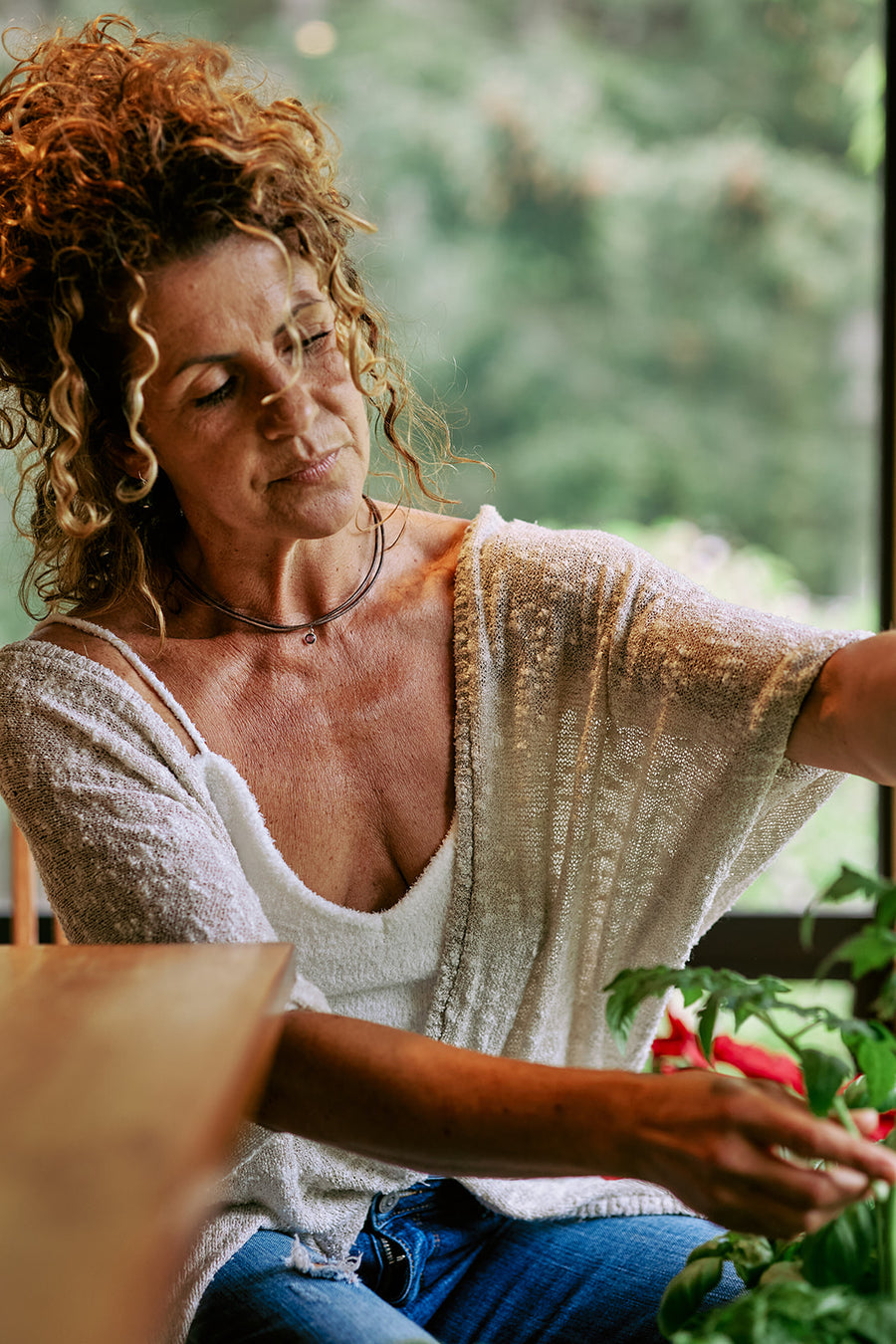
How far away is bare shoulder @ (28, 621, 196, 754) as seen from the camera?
44.4 inches

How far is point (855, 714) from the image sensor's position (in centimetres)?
91

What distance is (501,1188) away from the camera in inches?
44.4

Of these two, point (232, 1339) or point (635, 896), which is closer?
point (232, 1339)

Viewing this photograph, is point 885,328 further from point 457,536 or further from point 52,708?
point 52,708

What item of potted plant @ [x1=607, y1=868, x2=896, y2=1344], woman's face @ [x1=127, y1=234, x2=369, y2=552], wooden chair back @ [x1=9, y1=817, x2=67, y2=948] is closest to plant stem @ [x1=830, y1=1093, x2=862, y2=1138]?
potted plant @ [x1=607, y1=868, x2=896, y2=1344]

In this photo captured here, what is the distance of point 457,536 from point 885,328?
0.85 meters

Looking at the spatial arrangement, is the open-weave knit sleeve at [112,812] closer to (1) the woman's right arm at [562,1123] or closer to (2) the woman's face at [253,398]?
(1) the woman's right arm at [562,1123]

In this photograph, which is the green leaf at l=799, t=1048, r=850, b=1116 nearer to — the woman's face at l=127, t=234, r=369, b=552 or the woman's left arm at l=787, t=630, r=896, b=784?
the woman's left arm at l=787, t=630, r=896, b=784

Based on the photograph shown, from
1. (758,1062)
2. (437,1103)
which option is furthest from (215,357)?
(758,1062)

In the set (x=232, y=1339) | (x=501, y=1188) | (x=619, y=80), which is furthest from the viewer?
(x=619, y=80)

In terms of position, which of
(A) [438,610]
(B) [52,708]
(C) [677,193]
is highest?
(C) [677,193]

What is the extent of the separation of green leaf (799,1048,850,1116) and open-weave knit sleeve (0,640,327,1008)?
1.40 ft

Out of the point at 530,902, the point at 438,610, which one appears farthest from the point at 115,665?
the point at 530,902

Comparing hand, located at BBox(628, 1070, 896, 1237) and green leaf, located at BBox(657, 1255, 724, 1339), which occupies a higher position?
hand, located at BBox(628, 1070, 896, 1237)
